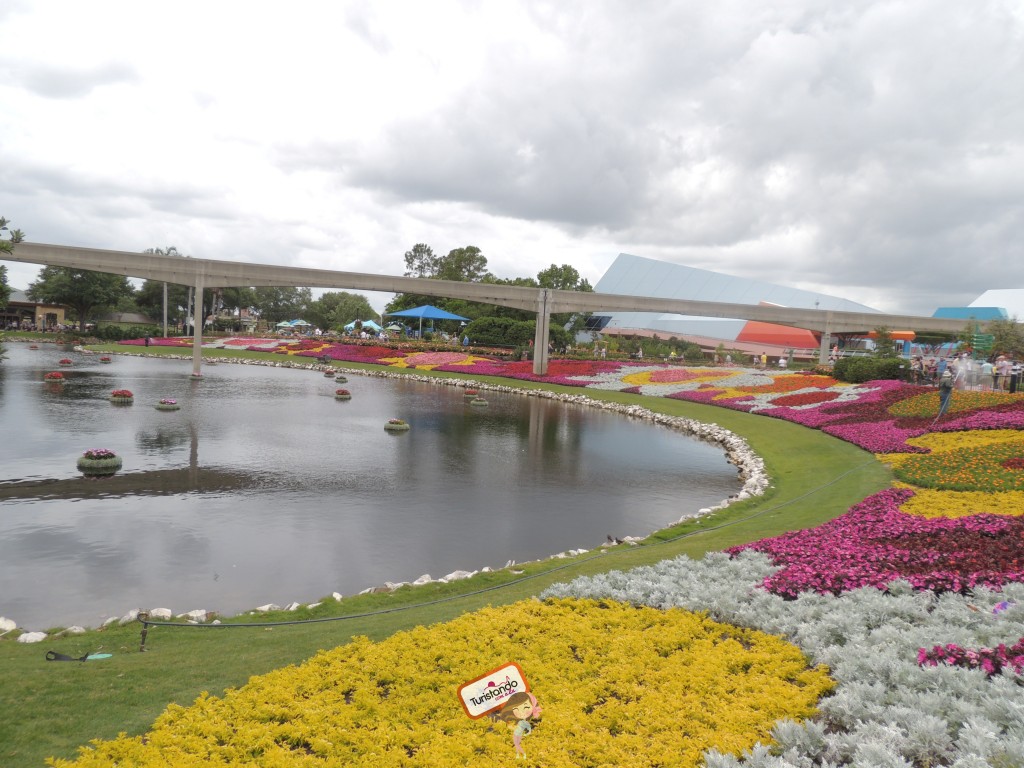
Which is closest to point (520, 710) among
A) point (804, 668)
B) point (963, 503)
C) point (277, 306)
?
point (804, 668)

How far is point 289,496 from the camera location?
54.1 ft

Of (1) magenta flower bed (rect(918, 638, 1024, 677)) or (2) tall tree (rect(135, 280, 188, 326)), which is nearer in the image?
(1) magenta flower bed (rect(918, 638, 1024, 677))

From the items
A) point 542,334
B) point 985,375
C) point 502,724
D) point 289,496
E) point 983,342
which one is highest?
point 983,342

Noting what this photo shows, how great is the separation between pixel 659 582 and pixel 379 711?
4735mm

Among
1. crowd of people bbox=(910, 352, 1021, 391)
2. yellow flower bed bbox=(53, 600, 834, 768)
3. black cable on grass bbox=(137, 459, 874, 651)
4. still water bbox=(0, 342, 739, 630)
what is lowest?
still water bbox=(0, 342, 739, 630)

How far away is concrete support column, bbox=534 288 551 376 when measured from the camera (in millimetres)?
50812

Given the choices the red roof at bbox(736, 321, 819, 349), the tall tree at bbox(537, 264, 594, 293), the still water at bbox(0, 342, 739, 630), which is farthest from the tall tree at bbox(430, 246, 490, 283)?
the still water at bbox(0, 342, 739, 630)

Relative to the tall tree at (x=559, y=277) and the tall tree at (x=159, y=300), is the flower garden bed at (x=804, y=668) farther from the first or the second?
the tall tree at (x=159, y=300)

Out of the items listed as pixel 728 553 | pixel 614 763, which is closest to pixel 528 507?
pixel 728 553

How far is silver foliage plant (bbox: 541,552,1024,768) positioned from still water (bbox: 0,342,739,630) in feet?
15.4

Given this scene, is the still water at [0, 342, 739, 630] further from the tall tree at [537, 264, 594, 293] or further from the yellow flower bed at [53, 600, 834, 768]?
the tall tree at [537, 264, 594, 293]

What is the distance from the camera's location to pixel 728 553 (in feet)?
35.3

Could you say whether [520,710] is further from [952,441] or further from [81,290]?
[81,290]

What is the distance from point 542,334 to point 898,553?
42504 mm
